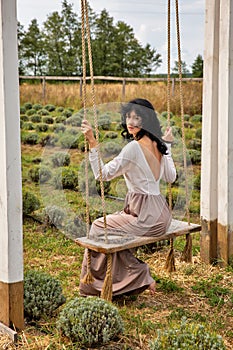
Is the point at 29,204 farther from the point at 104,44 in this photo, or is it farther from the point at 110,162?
the point at 104,44

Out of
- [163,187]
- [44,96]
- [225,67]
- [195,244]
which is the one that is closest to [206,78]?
[225,67]

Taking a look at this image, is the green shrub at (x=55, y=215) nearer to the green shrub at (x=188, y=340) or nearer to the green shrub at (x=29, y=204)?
the green shrub at (x=29, y=204)

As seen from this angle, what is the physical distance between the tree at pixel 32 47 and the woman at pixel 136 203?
66.6 feet

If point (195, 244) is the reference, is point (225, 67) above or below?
above

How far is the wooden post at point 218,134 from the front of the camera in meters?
5.30

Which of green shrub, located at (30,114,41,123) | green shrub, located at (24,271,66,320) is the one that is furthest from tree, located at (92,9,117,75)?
green shrub, located at (24,271,66,320)

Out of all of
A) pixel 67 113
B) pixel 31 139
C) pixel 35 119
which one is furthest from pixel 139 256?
pixel 35 119

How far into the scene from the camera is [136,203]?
15.3 feet

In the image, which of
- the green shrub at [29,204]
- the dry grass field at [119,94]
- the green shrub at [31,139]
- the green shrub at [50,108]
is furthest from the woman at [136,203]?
the green shrub at [50,108]

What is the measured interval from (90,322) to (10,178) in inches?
41.3

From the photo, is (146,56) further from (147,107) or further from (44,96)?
(147,107)

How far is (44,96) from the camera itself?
20.1m

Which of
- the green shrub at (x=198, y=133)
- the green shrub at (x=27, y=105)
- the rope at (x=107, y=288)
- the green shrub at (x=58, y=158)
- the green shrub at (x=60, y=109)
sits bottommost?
the rope at (x=107, y=288)

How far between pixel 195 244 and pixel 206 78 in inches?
79.5
